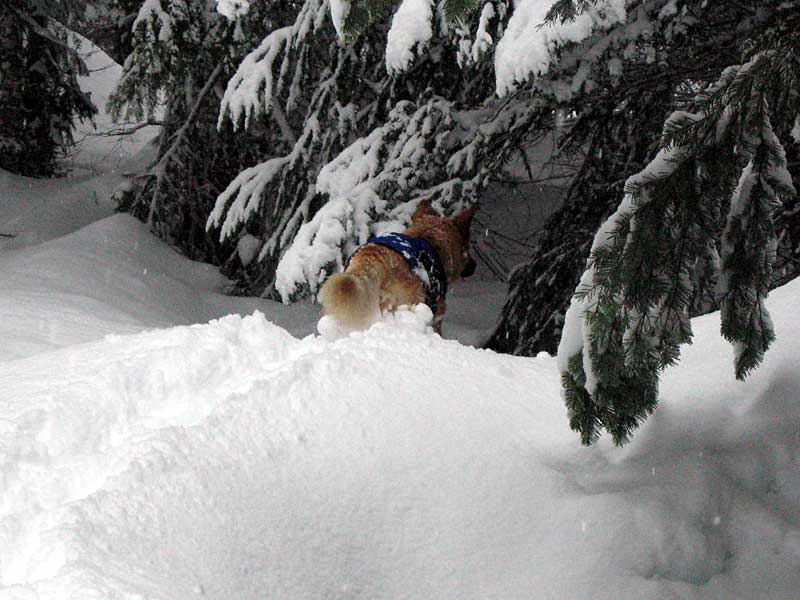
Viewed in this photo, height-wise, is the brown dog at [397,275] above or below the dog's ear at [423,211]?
below

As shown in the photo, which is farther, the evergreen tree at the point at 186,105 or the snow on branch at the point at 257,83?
the evergreen tree at the point at 186,105

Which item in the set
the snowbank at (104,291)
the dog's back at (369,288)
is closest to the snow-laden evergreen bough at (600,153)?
the dog's back at (369,288)

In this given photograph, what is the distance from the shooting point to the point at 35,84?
12594mm

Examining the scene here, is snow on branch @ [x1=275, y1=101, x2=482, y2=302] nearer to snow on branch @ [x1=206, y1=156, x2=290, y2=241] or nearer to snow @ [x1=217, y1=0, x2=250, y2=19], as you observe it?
snow on branch @ [x1=206, y1=156, x2=290, y2=241]

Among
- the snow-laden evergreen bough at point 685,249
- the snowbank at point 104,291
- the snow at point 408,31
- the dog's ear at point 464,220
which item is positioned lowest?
the snowbank at point 104,291

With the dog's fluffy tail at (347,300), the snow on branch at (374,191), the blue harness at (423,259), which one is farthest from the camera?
the snow on branch at (374,191)

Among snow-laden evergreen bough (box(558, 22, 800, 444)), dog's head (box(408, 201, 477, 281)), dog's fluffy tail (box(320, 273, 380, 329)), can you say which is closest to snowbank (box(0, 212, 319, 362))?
dog's fluffy tail (box(320, 273, 380, 329))

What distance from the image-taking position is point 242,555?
73.9 inches

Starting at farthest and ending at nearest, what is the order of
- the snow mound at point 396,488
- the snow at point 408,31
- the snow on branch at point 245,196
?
the snow on branch at point 245,196 < the snow at point 408,31 < the snow mound at point 396,488

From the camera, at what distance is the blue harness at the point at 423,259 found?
15.5 feet

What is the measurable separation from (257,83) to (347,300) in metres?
3.20

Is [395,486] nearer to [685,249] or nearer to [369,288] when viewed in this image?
[685,249]

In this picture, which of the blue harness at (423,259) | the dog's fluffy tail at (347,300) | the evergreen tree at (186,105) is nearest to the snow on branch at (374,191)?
the blue harness at (423,259)

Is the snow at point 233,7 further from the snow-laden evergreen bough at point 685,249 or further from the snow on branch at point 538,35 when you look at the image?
the snow-laden evergreen bough at point 685,249
